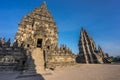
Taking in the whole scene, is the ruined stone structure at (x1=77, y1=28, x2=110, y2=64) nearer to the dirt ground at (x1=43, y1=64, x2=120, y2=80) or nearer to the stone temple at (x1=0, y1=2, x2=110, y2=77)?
the stone temple at (x1=0, y1=2, x2=110, y2=77)

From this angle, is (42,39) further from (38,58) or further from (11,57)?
(11,57)

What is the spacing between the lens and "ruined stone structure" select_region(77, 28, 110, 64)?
2711 cm

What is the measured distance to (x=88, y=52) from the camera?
95.7 ft

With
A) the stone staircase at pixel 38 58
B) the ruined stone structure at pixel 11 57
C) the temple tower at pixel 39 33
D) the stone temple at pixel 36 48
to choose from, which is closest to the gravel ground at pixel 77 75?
the stone temple at pixel 36 48

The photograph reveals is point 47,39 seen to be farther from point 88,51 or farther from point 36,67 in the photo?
point 88,51

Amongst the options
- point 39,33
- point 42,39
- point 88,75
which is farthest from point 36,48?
point 88,75

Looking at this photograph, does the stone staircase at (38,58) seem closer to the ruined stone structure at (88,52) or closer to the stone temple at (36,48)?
the stone temple at (36,48)

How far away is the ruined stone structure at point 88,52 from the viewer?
1067 inches

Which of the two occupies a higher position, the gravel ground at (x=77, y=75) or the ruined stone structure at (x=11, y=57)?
the ruined stone structure at (x=11, y=57)

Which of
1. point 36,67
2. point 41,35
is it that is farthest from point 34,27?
point 36,67

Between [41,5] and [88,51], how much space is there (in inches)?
821

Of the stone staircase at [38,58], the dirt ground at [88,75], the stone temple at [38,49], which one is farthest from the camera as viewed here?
the stone temple at [38,49]

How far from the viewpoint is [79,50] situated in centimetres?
3244

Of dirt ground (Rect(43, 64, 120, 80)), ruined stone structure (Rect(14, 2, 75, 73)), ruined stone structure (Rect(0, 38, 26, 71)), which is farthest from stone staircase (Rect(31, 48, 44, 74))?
dirt ground (Rect(43, 64, 120, 80))
